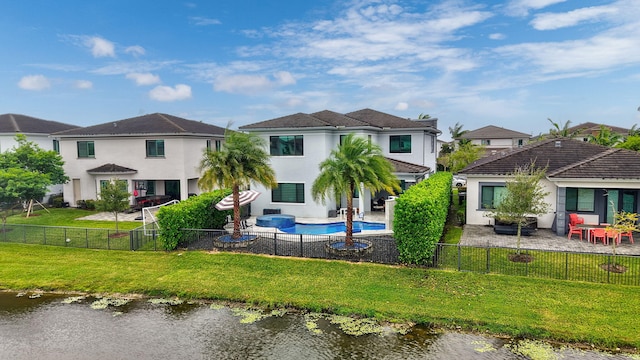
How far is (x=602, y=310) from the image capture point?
40.1 feet

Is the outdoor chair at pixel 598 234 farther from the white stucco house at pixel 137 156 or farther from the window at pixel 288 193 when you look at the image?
the white stucco house at pixel 137 156

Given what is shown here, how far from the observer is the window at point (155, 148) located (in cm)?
3162

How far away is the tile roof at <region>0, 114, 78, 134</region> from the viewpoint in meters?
35.8

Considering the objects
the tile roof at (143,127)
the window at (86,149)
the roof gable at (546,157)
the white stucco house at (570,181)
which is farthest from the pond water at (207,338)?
the window at (86,149)

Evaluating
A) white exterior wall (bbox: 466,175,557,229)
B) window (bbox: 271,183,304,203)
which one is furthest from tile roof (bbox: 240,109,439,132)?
white exterior wall (bbox: 466,175,557,229)

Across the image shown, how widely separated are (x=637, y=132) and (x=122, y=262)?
61867mm

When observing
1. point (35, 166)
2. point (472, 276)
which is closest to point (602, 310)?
point (472, 276)

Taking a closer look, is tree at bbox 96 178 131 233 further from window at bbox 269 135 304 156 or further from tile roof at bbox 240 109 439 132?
window at bbox 269 135 304 156

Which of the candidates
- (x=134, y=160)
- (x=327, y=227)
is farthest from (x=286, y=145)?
(x=134, y=160)

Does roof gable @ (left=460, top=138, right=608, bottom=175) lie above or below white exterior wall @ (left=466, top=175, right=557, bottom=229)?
above

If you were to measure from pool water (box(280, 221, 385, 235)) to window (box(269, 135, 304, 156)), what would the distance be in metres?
4.97

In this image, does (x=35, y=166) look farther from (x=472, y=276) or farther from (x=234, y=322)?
(x=472, y=276)

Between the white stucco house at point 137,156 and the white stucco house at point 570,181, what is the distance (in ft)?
66.3

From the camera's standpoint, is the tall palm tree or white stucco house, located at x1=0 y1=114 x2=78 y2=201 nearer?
the tall palm tree
